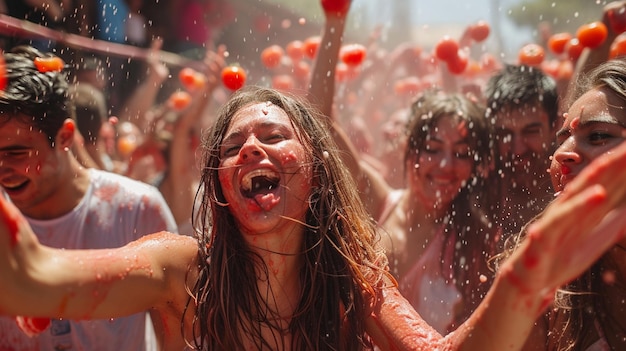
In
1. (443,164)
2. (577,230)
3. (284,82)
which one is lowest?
(577,230)

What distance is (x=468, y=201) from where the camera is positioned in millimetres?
3613

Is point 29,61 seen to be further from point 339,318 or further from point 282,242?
point 339,318

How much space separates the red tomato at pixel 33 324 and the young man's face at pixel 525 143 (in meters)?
2.17

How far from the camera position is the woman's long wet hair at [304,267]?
2314mm

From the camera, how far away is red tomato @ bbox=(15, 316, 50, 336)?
2496mm

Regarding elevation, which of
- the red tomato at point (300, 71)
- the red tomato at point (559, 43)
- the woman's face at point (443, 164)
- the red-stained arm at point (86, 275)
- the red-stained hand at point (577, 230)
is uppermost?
the red tomato at point (559, 43)

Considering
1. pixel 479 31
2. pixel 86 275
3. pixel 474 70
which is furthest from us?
pixel 474 70

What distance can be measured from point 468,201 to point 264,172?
154 centimetres

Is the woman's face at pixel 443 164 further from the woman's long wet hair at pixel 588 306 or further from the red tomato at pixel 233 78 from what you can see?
the woman's long wet hair at pixel 588 306

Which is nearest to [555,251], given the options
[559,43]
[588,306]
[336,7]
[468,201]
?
[588,306]

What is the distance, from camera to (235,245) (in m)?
2.40

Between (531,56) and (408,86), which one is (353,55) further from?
(408,86)

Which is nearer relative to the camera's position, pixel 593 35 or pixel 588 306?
pixel 588 306

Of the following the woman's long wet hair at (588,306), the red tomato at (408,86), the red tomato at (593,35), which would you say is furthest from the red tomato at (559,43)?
the woman's long wet hair at (588,306)
